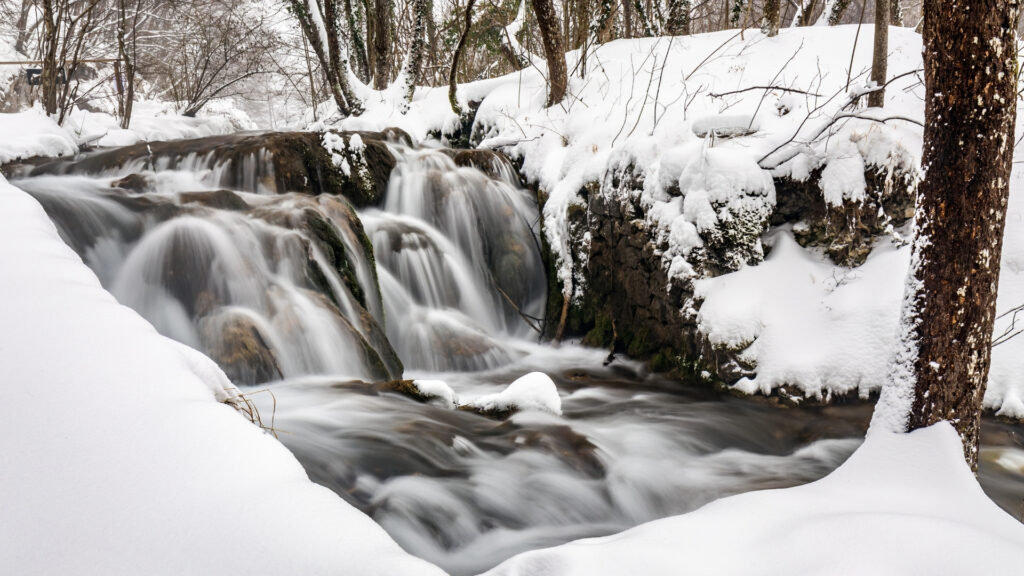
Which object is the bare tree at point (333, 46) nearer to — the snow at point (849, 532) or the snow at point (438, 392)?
the snow at point (438, 392)

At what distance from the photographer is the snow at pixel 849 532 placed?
4.71 ft

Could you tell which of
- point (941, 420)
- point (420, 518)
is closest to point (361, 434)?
point (420, 518)

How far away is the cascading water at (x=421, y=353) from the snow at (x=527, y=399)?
0.27 feet

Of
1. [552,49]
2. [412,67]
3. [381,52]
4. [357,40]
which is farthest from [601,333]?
[357,40]

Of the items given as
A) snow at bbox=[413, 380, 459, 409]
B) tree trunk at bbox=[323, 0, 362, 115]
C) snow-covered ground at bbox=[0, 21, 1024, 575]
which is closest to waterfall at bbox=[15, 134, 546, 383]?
snow at bbox=[413, 380, 459, 409]

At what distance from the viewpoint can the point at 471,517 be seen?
268 centimetres

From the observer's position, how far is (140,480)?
1.13 metres

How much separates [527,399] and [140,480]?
8.58 ft

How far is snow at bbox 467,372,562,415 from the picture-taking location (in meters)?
3.55

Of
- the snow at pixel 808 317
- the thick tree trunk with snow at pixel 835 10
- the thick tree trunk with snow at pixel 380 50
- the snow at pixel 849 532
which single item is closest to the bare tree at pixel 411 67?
the thick tree trunk with snow at pixel 380 50

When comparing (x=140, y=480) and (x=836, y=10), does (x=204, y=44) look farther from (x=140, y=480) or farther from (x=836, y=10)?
(x=140, y=480)

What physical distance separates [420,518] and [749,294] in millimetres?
2826

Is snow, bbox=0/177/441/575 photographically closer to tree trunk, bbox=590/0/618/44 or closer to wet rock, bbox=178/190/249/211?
wet rock, bbox=178/190/249/211

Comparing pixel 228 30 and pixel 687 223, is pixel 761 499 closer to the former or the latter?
pixel 687 223
